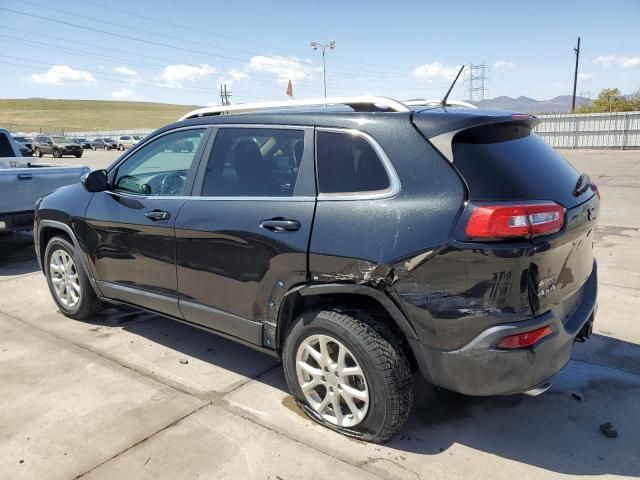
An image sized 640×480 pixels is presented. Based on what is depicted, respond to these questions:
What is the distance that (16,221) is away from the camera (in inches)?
264

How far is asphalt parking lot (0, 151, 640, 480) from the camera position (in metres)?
2.69

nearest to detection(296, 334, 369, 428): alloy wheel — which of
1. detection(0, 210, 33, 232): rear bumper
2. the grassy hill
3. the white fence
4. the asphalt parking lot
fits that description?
the asphalt parking lot

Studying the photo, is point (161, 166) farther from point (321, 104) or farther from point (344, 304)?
point (344, 304)

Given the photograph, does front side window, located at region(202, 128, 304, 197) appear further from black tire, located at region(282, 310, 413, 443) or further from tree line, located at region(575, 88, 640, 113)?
tree line, located at region(575, 88, 640, 113)

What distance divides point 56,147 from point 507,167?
42140mm

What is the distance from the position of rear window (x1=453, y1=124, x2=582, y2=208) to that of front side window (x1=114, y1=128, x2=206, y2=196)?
73.3 inches

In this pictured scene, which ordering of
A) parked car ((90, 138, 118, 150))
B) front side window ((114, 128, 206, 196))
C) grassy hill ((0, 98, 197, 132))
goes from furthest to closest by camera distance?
grassy hill ((0, 98, 197, 132)), parked car ((90, 138, 118, 150)), front side window ((114, 128, 206, 196))

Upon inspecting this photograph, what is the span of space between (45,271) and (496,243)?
427 cm

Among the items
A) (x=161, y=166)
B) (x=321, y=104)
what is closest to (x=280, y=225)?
(x=321, y=104)

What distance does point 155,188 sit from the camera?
3.94 m

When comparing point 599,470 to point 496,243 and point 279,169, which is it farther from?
point 279,169

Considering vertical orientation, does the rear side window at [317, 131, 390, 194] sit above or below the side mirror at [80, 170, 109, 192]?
above

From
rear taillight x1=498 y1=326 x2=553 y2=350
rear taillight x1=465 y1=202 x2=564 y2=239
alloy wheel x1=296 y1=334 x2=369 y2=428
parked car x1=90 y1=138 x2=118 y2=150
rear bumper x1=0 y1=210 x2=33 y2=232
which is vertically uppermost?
rear taillight x1=465 y1=202 x2=564 y2=239

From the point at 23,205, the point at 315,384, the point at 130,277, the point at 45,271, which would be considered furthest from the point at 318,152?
the point at 23,205
